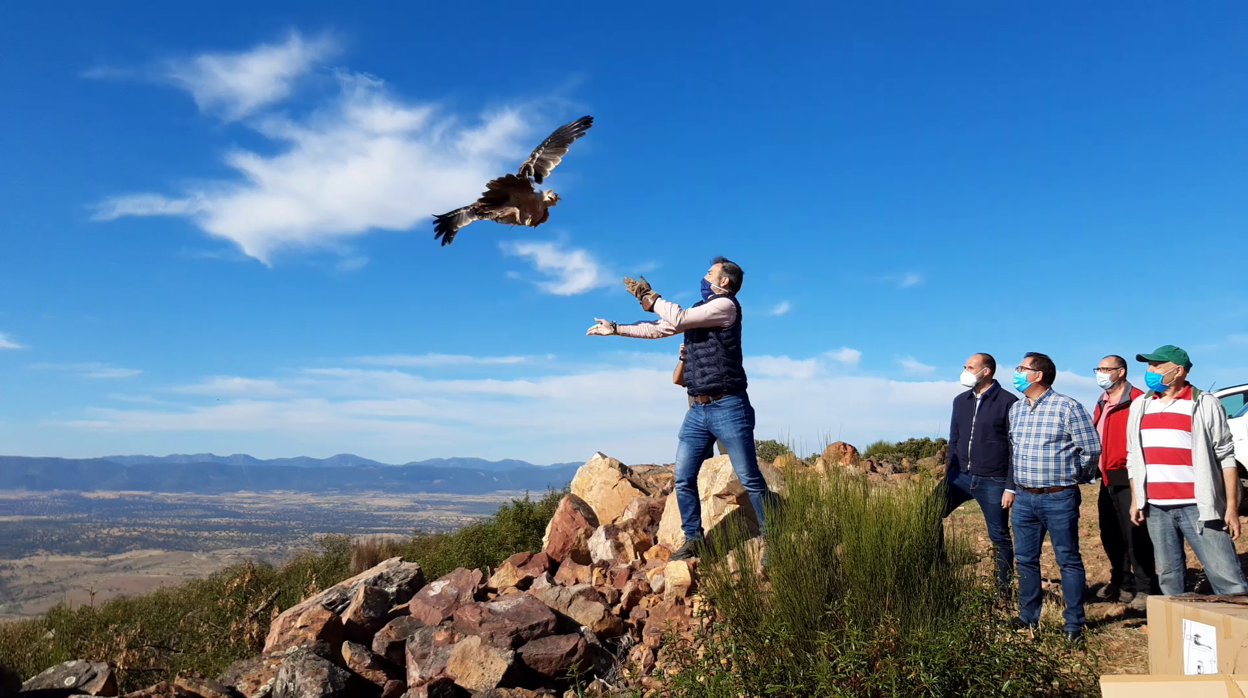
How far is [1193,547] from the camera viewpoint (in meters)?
5.30

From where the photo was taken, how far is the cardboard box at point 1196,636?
11.6 feet

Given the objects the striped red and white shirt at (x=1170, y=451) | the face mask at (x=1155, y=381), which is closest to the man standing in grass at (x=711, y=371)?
the striped red and white shirt at (x=1170, y=451)

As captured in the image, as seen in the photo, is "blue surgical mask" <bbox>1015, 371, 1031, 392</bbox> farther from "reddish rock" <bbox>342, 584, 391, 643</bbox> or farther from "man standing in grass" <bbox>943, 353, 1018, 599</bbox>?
"reddish rock" <bbox>342, 584, 391, 643</bbox>

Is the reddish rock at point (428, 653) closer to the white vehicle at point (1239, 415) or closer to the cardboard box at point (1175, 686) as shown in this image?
the cardboard box at point (1175, 686)

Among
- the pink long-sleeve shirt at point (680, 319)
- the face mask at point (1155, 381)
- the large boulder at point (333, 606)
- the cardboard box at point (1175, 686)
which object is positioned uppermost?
the pink long-sleeve shirt at point (680, 319)

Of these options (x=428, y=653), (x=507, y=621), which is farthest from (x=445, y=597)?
(x=507, y=621)

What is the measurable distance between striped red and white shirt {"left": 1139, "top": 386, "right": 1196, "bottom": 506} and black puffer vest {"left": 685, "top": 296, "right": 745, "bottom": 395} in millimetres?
2741

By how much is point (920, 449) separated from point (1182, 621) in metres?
16.0

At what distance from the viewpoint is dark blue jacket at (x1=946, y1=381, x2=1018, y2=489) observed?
20.5ft

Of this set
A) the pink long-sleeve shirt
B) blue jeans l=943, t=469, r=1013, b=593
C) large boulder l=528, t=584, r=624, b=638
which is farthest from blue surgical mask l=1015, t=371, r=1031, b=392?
large boulder l=528, t=584, r=624, b=638

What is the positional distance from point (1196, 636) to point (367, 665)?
4.88 meters

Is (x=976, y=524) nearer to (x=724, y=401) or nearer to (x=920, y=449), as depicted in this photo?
(x=724, y=401)

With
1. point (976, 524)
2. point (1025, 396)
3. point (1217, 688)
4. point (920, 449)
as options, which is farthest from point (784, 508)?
point (920, 449)

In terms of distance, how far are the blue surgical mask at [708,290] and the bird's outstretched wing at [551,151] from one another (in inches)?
56.8
